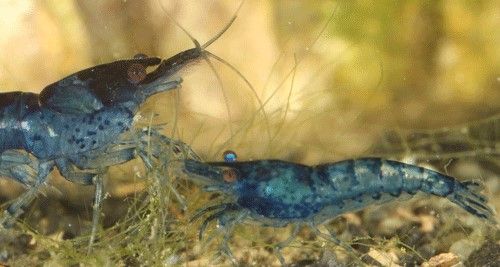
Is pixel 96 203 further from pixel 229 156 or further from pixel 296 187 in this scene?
pixel 296 187

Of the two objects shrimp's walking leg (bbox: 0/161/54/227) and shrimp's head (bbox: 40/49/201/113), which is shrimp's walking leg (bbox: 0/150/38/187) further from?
shrimp's head (bbox: 40/49/201/113)

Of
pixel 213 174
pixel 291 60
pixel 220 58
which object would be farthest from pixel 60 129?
pixel 291 60

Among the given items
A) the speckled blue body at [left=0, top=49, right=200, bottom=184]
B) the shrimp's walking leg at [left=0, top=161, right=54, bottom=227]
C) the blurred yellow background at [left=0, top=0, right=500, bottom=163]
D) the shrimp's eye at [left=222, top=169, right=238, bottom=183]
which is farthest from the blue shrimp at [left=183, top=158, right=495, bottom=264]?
the shrimp's walking leg at [left=0, top=161, right=54, bottom=227]

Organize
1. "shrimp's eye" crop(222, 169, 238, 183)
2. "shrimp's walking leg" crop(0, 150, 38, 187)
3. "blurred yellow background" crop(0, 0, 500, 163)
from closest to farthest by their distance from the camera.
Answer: "shrimp's eye" crop(222, 169, 238, 183) → "shrimp's walking leg" crop(0, 150, 38, 187) → "blurred yellow background" crop(0, 0, 500, 163)

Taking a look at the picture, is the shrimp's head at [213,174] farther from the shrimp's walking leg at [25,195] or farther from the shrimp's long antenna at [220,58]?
the shrimp's walking leg at [25,195]

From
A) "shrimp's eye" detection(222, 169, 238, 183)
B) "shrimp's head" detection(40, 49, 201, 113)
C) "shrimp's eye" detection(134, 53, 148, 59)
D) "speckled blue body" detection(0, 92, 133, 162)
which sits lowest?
"shrimp's eye" detection(222, 169, 238, 183)

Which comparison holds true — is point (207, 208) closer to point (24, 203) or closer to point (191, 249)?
point (191, 249)

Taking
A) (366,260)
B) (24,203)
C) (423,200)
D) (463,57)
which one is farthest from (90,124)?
(463,57)
